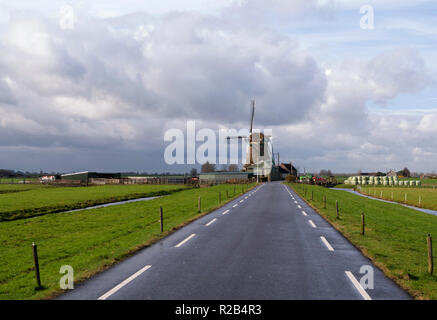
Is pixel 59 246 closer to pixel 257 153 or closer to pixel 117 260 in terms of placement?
pixel 117 260

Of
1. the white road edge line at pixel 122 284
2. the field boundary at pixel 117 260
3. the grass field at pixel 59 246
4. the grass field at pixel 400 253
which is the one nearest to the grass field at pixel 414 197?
the grass field at pixel 400 253

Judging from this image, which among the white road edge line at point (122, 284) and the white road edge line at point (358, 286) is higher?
the white road edge line at point (122, 284)

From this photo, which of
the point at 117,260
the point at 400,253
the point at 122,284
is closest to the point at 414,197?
the point at 400,253

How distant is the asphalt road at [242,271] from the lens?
23.9 feet

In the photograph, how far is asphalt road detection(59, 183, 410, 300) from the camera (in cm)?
727

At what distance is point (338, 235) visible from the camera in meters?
14.8

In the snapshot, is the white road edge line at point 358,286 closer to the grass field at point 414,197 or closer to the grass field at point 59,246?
the grass field at point 59,246

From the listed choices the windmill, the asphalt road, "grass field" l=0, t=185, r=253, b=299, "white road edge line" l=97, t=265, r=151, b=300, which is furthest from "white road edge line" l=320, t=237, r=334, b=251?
the windmill

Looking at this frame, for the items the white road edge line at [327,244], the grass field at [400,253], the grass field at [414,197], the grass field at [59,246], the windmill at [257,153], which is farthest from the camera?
the windmill at [257,153]

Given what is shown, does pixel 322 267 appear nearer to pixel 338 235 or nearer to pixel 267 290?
pixel 267 290

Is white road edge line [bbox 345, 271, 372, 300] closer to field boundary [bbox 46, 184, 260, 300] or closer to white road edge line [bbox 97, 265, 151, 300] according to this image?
white road edge line [bbox 97, 265, 151, 300]
